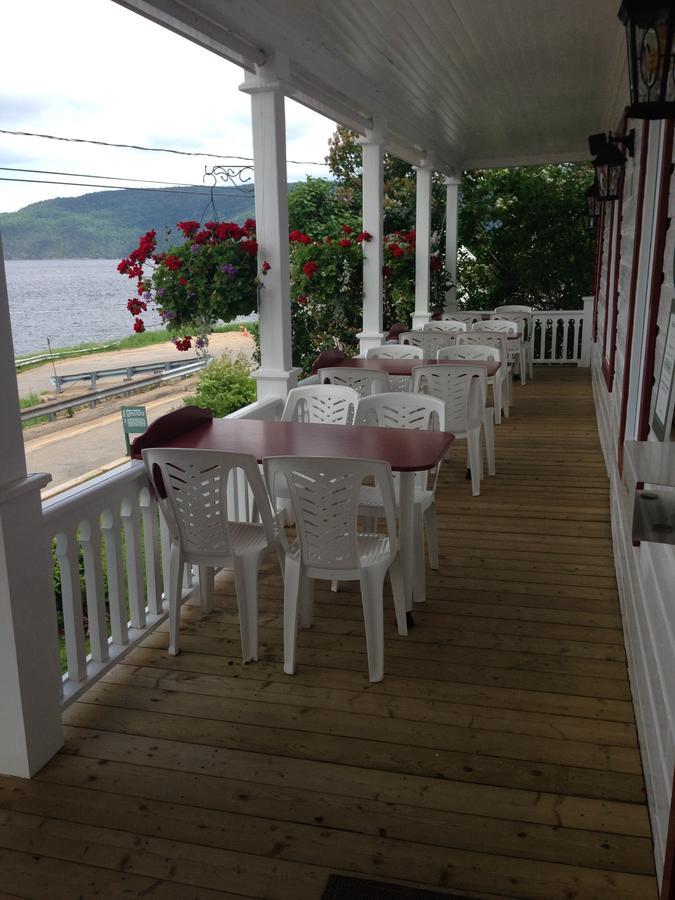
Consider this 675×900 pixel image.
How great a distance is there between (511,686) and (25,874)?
1.66 m

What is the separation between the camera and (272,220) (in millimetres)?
4477

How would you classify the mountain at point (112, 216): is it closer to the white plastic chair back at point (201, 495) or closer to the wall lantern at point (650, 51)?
the white plastic chair back at point (201, 495)

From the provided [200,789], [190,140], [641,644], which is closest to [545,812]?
[641,644]

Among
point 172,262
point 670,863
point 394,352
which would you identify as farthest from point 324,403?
point 670,863

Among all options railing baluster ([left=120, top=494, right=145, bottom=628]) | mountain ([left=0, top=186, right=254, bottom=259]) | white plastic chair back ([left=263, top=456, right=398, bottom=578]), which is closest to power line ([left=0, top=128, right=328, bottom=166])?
mountain ([left=0, top=186, right=254, bottom=259])

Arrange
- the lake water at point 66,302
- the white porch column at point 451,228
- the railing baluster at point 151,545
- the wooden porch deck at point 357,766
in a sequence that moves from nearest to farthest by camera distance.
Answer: the wooden porch deck at point 357,766 → the lake water at point 66,302 → the railing baluster at point 151,545 → the white porch column at point 451,228

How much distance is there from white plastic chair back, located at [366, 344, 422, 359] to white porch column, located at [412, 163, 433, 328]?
10.2 feet

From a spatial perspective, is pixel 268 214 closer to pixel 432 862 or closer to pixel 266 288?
pixel 266 288

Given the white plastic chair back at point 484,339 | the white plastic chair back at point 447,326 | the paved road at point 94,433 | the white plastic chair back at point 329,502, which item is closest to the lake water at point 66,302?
the paved road at point 94,433

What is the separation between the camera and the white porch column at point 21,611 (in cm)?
218

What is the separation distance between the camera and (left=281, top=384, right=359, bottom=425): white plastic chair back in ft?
13.6

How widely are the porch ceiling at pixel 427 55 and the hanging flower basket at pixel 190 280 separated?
3.10 ft

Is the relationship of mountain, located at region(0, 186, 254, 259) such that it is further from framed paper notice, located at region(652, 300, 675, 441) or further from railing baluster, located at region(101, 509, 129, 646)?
framed paper notice, located at region(652, 300, 675, 441)

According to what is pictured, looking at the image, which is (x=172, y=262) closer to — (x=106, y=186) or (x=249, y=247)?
(x=249, y=247)
